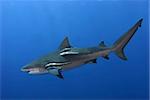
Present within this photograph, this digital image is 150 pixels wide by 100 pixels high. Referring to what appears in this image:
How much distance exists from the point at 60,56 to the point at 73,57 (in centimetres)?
11

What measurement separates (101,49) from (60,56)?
13.2 inches

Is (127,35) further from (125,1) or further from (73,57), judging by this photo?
(125,1)

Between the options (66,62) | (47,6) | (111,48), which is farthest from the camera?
(47,6)

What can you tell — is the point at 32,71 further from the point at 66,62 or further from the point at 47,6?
the point at 47,6

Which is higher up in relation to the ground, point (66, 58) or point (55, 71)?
point (66, 58)

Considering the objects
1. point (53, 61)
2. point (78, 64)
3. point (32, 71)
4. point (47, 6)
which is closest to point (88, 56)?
point (78, 64)

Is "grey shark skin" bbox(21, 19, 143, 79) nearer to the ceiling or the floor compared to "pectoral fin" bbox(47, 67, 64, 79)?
nearer to the ceiling

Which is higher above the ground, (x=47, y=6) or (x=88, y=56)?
(x=47, y=6)

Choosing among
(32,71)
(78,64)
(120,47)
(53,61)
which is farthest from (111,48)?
(32,71)

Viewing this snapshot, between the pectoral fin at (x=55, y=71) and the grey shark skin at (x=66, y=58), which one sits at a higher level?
the grey shark skin at (x=66, y=58)

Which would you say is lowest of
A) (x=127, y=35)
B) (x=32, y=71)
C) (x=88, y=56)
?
(x=32, y=71)

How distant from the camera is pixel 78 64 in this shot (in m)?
2.46

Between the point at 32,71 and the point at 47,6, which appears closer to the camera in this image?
the point at 32,71

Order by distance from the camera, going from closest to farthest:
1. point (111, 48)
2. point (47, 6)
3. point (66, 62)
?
point (66, 62), point (111, 48), point (47, 6)
